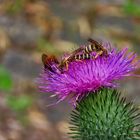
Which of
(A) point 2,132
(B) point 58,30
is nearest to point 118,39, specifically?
(B) point 58,30

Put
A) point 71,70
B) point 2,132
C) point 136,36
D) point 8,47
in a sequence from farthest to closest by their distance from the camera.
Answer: point 136,36 < point 8,47 < point 2,132 < point 71,70

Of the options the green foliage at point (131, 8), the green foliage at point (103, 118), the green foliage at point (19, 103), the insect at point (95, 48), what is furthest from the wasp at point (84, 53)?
Result: the green foliage at point (131, 8)

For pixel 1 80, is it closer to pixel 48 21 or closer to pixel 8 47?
pixel 8 47

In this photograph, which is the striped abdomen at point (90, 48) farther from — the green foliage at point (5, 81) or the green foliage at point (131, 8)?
the green foliage at point (131, 8)

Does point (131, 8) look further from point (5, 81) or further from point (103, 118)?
point (103, 118)

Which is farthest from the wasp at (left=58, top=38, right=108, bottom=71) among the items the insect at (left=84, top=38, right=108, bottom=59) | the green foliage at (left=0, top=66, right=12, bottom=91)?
the green foliage at (left=0, top=66, right=12, bottom=91)

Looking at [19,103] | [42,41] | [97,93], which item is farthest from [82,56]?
[42,41]
